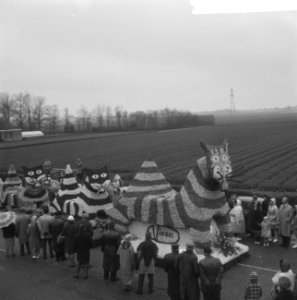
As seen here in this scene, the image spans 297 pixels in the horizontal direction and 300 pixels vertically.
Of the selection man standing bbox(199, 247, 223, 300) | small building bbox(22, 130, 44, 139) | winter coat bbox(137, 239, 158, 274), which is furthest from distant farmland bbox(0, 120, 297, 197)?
man standing bbox(199, 247, 223, 300)

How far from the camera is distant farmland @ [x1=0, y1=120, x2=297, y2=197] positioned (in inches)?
675

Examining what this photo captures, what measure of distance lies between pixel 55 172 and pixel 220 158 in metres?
11.3

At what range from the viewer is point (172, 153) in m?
23.0

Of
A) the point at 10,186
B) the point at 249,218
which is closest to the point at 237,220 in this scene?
the point at 249,218

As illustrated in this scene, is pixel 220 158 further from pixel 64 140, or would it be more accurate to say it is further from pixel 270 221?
pixel 64 140

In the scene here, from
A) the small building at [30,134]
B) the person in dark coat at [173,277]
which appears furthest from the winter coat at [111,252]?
the small building at [30,134]

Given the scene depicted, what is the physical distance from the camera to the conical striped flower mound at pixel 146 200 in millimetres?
9461

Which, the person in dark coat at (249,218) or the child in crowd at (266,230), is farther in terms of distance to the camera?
the person in dark coat at (249,218)

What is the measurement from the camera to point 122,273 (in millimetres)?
7863

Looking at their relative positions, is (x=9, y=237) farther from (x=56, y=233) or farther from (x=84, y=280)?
(x=84, y=280)

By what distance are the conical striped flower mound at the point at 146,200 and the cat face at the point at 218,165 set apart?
1216 millimetres

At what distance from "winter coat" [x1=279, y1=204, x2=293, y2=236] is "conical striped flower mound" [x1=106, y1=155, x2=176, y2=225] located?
2.46 meters

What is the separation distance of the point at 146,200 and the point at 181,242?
3.99ft

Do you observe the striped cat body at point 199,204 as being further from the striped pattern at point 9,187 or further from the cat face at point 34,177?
the striped pattern at point 9,187
